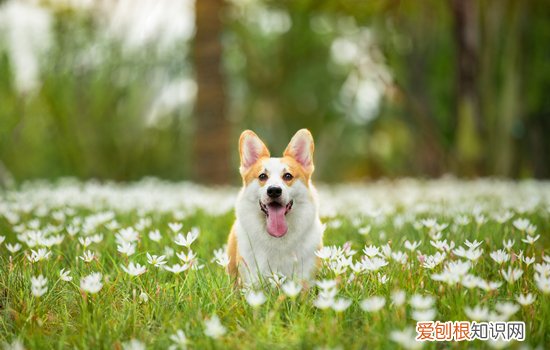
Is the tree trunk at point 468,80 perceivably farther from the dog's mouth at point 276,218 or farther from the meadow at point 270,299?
the dog's mouth at point 276,218

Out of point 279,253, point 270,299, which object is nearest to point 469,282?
point 270,299

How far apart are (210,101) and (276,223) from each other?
7.77 meters

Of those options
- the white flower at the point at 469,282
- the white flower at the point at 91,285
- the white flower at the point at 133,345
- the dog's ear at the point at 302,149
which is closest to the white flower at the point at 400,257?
the white flower at the point at 469,282

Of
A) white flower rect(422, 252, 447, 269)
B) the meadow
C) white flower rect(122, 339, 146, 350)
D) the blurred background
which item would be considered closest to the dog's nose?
the meadow

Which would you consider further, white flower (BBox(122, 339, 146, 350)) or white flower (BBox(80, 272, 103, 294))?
white flower (BBox(80, 272, 103, 294))

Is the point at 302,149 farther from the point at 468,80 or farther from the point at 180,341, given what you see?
the point at 468,80

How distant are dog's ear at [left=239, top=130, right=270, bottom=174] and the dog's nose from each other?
60 cm

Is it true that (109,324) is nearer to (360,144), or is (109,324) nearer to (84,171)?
(84,171)

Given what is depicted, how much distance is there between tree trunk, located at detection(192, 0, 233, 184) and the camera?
10.8 meters

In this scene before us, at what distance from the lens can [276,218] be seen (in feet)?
11.4

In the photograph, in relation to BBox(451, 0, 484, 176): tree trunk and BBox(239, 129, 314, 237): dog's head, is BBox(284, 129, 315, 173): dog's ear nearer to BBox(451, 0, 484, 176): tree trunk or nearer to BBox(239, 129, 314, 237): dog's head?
BBox(239, 129, 314, 237): dog's head

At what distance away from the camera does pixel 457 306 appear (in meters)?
2.46

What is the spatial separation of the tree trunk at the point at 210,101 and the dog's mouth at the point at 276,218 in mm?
7335

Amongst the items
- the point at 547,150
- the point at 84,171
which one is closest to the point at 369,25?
the point at 547,150
